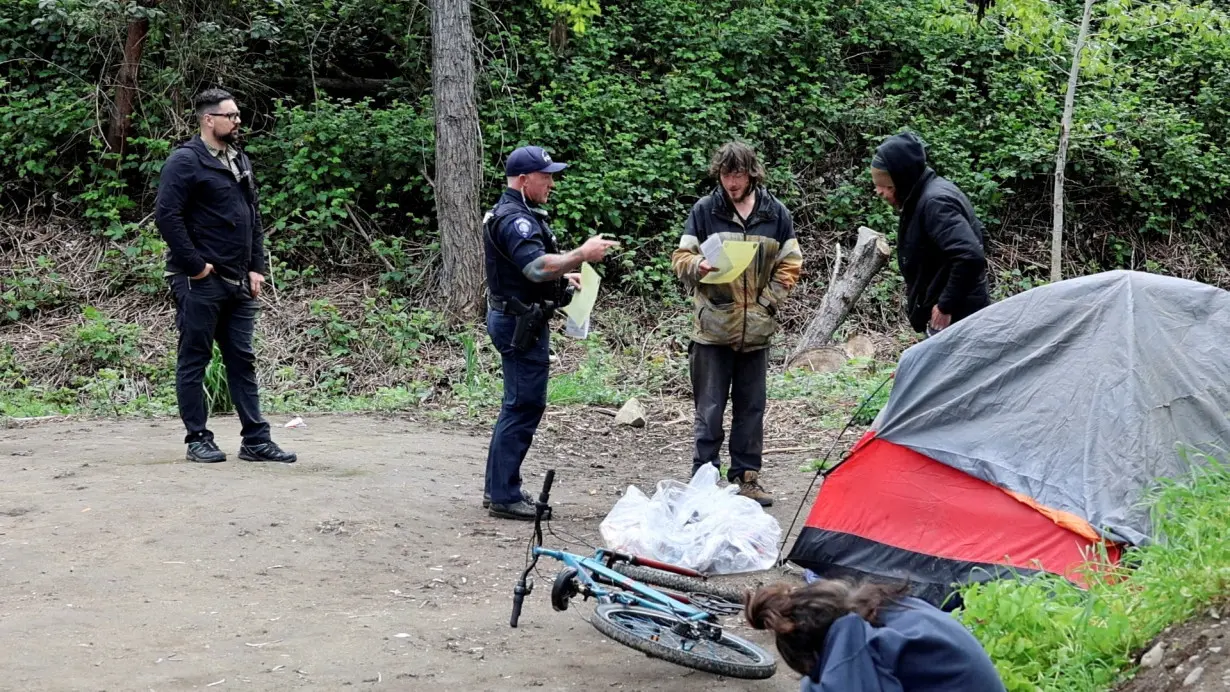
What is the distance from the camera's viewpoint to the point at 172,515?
6.02 metres

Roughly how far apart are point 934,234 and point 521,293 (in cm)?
218

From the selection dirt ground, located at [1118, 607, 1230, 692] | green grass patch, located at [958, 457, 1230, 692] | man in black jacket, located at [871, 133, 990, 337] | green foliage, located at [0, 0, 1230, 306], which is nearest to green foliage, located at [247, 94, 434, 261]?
green foliage, located at [0, 0, 1230, 306]

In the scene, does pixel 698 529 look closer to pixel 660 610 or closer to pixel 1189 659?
pixel 660 610

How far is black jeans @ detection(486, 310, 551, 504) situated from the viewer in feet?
20.4

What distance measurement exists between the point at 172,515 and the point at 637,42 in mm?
10945

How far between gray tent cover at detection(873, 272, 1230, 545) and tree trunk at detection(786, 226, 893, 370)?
20.5 ft

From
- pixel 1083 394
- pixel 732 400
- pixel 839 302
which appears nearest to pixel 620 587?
pixel 1083 394

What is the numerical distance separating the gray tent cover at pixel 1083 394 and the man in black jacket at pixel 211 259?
13.0 ft

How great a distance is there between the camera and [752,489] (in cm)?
672

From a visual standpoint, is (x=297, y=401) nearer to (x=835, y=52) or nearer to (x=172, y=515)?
(x=172, y=515)

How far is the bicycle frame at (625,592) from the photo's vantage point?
4.26 metres

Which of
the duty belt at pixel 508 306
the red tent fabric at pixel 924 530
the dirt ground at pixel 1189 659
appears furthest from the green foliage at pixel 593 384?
the dirt ground at pixel 1189 659

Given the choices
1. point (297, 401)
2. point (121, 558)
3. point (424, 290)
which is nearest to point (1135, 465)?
point (121, 558)

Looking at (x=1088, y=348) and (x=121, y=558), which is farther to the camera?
(x=121, y=558)
